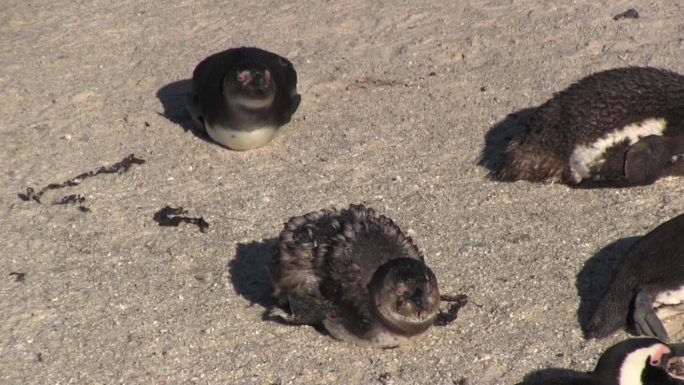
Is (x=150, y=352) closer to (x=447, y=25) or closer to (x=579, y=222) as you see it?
(x=579, y=222)

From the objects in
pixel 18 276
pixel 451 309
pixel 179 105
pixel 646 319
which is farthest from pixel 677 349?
pixel 179 105

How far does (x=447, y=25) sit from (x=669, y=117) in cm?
288

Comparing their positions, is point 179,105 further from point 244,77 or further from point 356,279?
point 356,279

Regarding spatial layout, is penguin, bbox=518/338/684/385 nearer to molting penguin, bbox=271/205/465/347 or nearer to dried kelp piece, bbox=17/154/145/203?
molting penguin, bbox=271/205/465/347

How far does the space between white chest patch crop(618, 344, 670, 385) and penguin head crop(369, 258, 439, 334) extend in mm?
865

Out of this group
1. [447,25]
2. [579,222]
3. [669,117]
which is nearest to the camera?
[579,222]

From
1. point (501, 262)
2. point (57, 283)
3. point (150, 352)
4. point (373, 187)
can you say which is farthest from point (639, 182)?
point (57, 283)

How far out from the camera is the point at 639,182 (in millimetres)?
5980

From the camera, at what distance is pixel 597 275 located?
5207mm

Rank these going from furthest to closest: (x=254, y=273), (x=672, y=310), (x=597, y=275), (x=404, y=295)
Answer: (x=254, y=273) < (x=597, y=275) < (x=672, y=310) < (x=404, y=295)

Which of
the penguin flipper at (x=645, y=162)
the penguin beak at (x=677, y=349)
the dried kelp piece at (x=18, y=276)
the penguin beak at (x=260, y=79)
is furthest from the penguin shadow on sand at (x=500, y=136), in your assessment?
the dried kelp piece at (x=18, y=276)

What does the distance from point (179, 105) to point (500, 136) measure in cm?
249

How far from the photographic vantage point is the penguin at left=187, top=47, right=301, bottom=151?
6.90m

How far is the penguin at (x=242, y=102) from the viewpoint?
22.6ft
